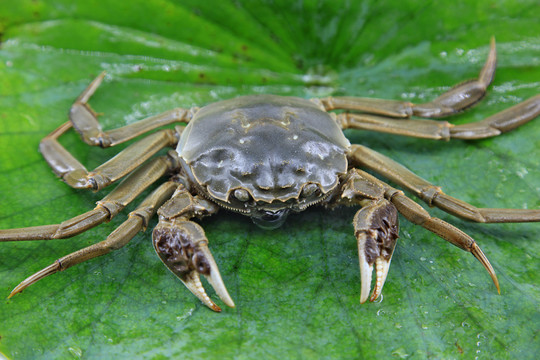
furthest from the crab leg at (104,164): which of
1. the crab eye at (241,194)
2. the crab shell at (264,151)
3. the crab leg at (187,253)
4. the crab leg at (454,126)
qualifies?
the crab leg at (454,126)

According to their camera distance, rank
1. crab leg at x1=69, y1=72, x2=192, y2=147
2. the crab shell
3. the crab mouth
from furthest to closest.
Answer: crab leg at x1=69, y1=72, x2=192, y2=147 < the crab mouth < the crab shell

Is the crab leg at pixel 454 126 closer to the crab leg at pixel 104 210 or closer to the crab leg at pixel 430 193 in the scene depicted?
the crab leg at pixel 430 193

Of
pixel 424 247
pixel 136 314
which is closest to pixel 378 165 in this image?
pixel 424 247

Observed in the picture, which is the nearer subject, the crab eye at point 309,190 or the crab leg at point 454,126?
the crab eye at point 309,190

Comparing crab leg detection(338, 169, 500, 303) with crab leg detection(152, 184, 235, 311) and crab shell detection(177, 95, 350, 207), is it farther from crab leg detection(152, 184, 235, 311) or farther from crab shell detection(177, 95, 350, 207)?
crab leg detection(152, 184, 235, 311)

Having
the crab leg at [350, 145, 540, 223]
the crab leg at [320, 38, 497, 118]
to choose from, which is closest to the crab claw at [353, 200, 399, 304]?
the crab leg at [350, 145, 540, 223]

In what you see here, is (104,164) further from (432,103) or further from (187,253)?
(432,103)

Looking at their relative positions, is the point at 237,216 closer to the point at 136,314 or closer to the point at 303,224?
the point at 303,224
